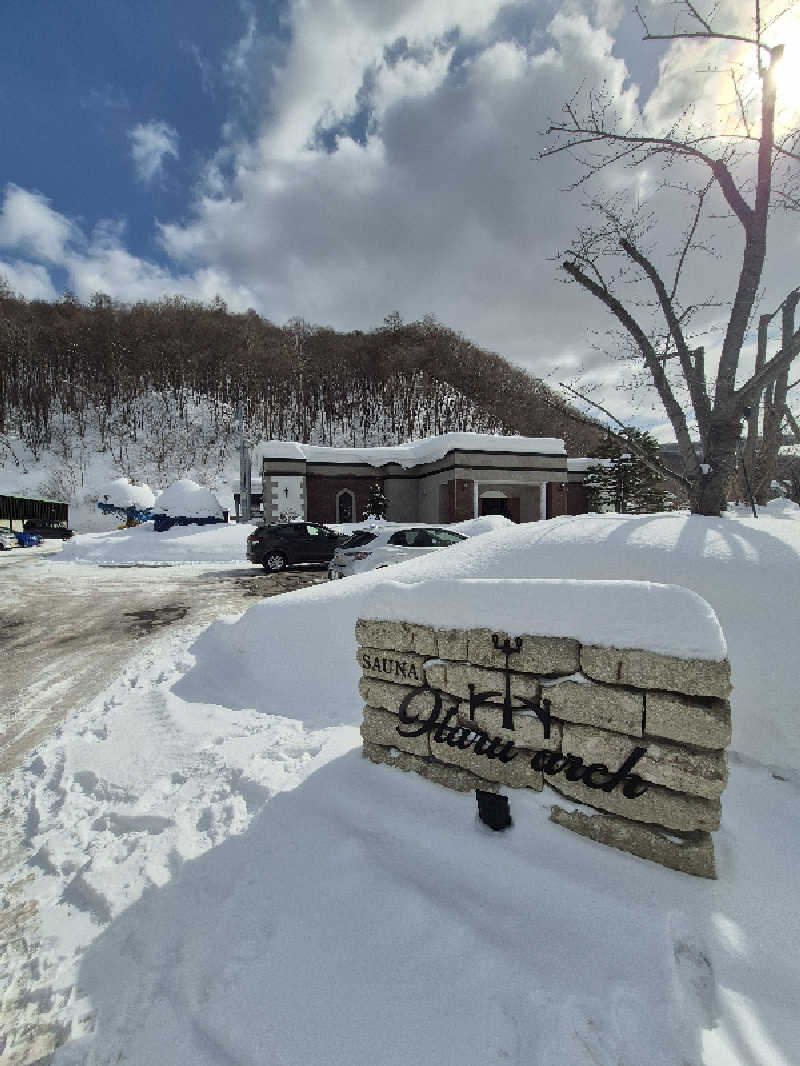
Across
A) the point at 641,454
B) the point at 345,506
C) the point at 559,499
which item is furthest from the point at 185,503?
the point at 641,454

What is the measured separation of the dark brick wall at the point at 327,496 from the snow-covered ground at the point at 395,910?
27295 mm

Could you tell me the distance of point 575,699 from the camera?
2258 millimetres

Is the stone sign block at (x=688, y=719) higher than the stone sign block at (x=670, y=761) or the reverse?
higher

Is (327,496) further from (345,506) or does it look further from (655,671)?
(655,671)

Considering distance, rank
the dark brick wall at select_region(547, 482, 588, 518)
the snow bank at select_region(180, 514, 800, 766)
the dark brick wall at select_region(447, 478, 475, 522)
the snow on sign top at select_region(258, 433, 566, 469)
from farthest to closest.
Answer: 1. the dark brick wall at select_region(547, 482, 588, 518)
2. the snow on sign top at select_region(258, 433, 566, 469)
3. the dark brick wall at select_region(447, 478, 475, 522)
4. the snow bank at select_region(180, 514, 800, 766)

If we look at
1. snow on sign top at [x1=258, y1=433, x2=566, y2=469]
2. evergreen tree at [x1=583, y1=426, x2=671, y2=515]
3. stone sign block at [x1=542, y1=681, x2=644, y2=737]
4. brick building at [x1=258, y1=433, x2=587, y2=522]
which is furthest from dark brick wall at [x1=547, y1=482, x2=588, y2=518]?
stone sign block at [x1=542, y1=681, x2=644, y2=737]

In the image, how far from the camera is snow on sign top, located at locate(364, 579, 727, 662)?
2.02 m

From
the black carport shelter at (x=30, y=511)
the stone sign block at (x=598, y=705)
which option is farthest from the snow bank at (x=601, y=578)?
the black carport shelter at (x=30, y=511)

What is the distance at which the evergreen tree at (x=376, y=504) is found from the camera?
98.7 ft

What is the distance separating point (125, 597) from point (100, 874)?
10.1 m

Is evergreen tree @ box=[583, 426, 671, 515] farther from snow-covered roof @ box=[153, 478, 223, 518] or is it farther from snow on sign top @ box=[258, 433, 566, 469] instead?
snow-covered roof @ box=[153, 478, 223, 518]

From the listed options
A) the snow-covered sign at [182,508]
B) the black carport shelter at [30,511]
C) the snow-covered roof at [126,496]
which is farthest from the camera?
the snow-covered roof at [126,496]

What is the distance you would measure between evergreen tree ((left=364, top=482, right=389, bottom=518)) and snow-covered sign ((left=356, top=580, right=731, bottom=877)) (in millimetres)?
27262

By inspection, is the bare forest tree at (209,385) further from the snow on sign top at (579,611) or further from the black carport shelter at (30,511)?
the snow on sign top at (579,611)
